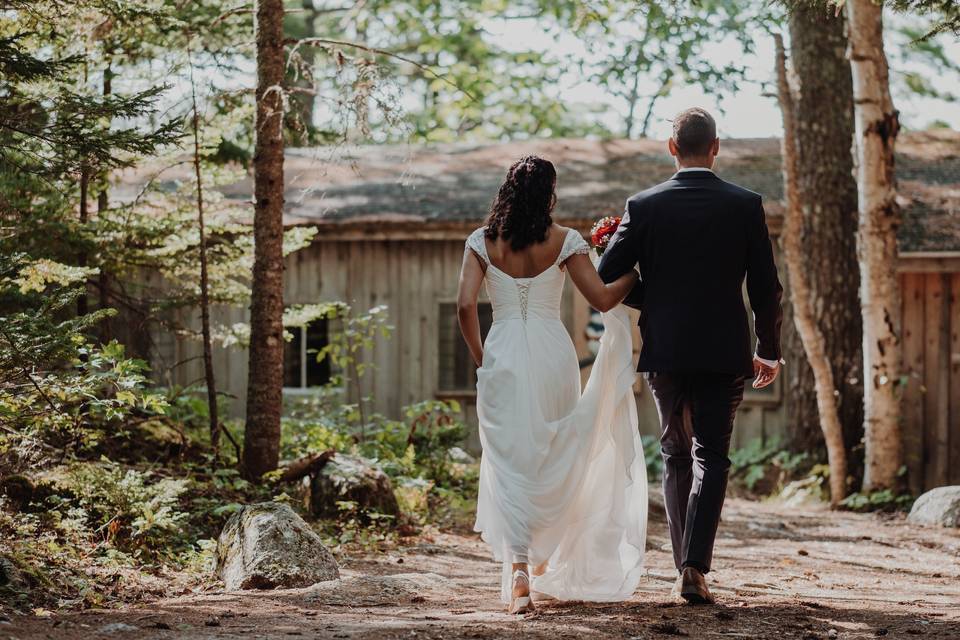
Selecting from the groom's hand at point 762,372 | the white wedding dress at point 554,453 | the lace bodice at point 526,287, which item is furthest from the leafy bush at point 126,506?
the groom's hand at point 762,372

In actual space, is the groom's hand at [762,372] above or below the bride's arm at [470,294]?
below

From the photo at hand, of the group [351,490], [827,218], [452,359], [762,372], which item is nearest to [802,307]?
[827,218]

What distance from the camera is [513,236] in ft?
18.0

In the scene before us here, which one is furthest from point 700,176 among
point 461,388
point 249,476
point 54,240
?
point 461,388

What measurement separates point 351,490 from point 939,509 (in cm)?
533

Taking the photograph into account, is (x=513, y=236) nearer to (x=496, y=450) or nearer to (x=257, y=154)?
(x=496, y=450)

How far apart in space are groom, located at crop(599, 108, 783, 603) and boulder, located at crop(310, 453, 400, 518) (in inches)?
135

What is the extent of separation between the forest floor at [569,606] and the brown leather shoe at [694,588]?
79 mm

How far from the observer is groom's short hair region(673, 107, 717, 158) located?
5.38 m

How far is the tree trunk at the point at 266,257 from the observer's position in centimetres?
827

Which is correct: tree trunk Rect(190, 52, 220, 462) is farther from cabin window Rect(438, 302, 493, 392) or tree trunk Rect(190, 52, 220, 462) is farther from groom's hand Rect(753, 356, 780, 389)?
cabin window Rect(438, 302, 493, 392)

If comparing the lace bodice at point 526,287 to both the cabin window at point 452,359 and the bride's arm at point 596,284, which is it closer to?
the bride's arm at point 596,284

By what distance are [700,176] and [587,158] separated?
1111 cm

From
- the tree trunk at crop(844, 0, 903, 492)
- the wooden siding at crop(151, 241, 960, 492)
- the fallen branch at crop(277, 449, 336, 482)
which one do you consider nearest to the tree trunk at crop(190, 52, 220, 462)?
the fallen branch at crop(277, 449, 336, 482)
